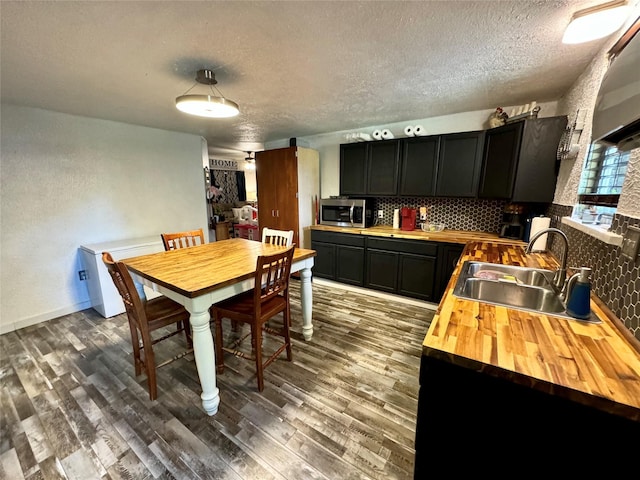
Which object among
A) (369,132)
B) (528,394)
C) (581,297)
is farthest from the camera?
(369,132)

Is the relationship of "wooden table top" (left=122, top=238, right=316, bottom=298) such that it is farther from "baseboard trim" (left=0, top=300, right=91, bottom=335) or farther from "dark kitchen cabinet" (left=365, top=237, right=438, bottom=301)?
"baseboard trim" (left=0, top=300, right=91, bottom=335)

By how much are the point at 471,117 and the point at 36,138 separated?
4705 mm

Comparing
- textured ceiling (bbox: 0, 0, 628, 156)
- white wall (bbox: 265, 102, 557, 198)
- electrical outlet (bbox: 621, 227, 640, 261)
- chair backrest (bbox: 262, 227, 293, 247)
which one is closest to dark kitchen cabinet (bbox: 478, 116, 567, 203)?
textured ceiling (bbox: 0, 0, 628, 156)

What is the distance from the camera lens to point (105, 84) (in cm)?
208

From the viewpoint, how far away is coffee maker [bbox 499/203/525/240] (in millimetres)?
2672

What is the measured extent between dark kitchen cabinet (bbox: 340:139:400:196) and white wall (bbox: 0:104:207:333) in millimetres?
2570

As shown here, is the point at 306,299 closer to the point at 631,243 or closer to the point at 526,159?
the point at 631,243

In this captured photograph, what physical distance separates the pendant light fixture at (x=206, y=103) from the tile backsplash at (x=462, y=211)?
252 centimetres

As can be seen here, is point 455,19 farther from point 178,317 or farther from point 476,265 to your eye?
point 178,317

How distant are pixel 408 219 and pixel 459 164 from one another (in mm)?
835

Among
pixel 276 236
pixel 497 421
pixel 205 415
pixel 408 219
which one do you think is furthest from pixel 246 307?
pixel 408 219

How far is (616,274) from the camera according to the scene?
1.12 meters

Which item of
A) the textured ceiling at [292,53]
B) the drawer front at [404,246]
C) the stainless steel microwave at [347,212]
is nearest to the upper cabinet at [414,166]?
the stainless steel microwave at [347,212]

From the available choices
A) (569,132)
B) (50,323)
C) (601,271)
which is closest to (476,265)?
(601,271)
